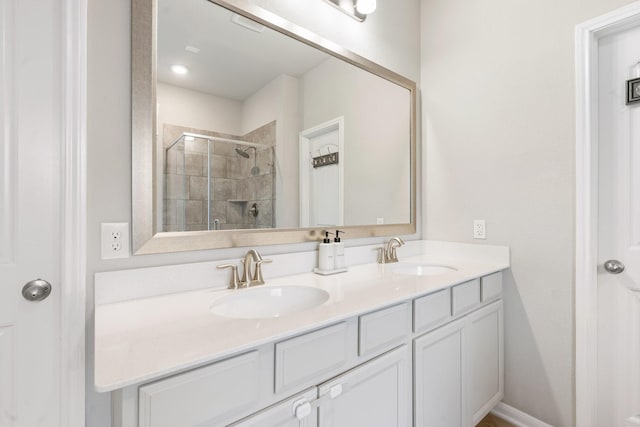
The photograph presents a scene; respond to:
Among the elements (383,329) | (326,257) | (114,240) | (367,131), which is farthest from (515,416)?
(114,240)

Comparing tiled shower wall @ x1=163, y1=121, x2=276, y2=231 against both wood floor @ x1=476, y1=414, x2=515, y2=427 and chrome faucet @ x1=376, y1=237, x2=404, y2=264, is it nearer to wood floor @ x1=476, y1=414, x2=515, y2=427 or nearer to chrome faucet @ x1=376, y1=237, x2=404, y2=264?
chrome faucet @ x1=376, y1=237, x2=404, y2=264

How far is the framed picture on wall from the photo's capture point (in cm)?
135

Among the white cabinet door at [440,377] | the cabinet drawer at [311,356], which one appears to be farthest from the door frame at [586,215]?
the cabinet drawer at [311,356]

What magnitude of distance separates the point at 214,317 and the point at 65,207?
554 mm

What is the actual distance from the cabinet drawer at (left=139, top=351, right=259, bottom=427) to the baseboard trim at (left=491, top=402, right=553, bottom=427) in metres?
1.62

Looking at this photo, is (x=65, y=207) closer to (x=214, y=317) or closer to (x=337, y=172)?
(x=214, y=317)

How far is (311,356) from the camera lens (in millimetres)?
A: 847

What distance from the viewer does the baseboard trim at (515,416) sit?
5.17 feet

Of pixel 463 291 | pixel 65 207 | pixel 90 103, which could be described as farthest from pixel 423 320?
pixel 90 103

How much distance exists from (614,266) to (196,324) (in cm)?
180

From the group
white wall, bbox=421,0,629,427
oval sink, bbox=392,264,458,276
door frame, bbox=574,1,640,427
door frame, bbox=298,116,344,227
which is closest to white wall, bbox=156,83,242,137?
door frame, bbox=298,116,344,227

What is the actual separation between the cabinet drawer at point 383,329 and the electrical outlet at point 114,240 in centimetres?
80

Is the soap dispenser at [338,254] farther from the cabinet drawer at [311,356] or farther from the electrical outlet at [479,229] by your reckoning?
the electrical outlet at [479,229]

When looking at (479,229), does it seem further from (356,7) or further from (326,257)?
(356,7)
